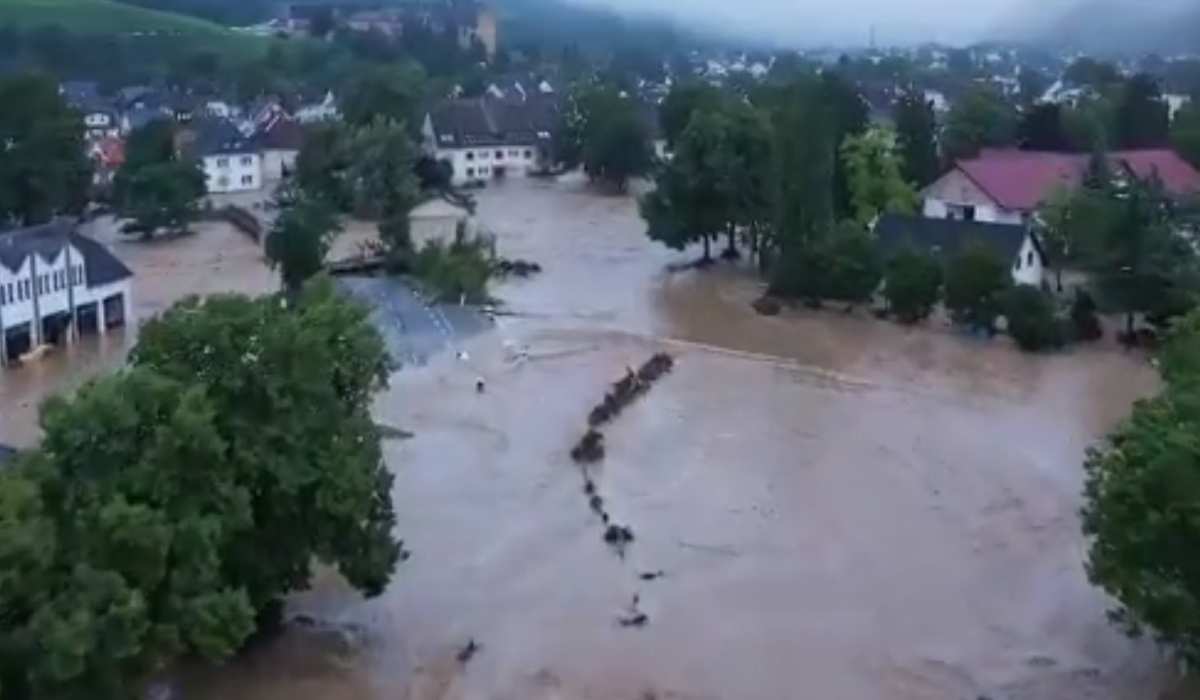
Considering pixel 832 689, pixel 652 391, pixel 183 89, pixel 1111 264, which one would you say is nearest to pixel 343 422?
pixel 832 689

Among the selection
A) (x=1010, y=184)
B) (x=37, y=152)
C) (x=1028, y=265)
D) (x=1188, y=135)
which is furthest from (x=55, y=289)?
(x=1188, y=135)

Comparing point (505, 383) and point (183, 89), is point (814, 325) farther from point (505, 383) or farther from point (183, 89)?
point (183, 89)

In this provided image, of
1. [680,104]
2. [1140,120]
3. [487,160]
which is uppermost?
[680,104]

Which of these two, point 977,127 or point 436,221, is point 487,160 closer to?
point 436,221

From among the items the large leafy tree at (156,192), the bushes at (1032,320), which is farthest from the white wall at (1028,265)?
the large leafy tree at (156,192)

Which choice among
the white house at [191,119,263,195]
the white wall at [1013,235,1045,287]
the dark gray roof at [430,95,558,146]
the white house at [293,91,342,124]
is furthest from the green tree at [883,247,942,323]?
the white house at [293,91,342,124]

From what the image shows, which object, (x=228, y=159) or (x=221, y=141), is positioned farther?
(x=221, y=141)

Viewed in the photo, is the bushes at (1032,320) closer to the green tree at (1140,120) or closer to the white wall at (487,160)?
the green tree at (1140,120)
